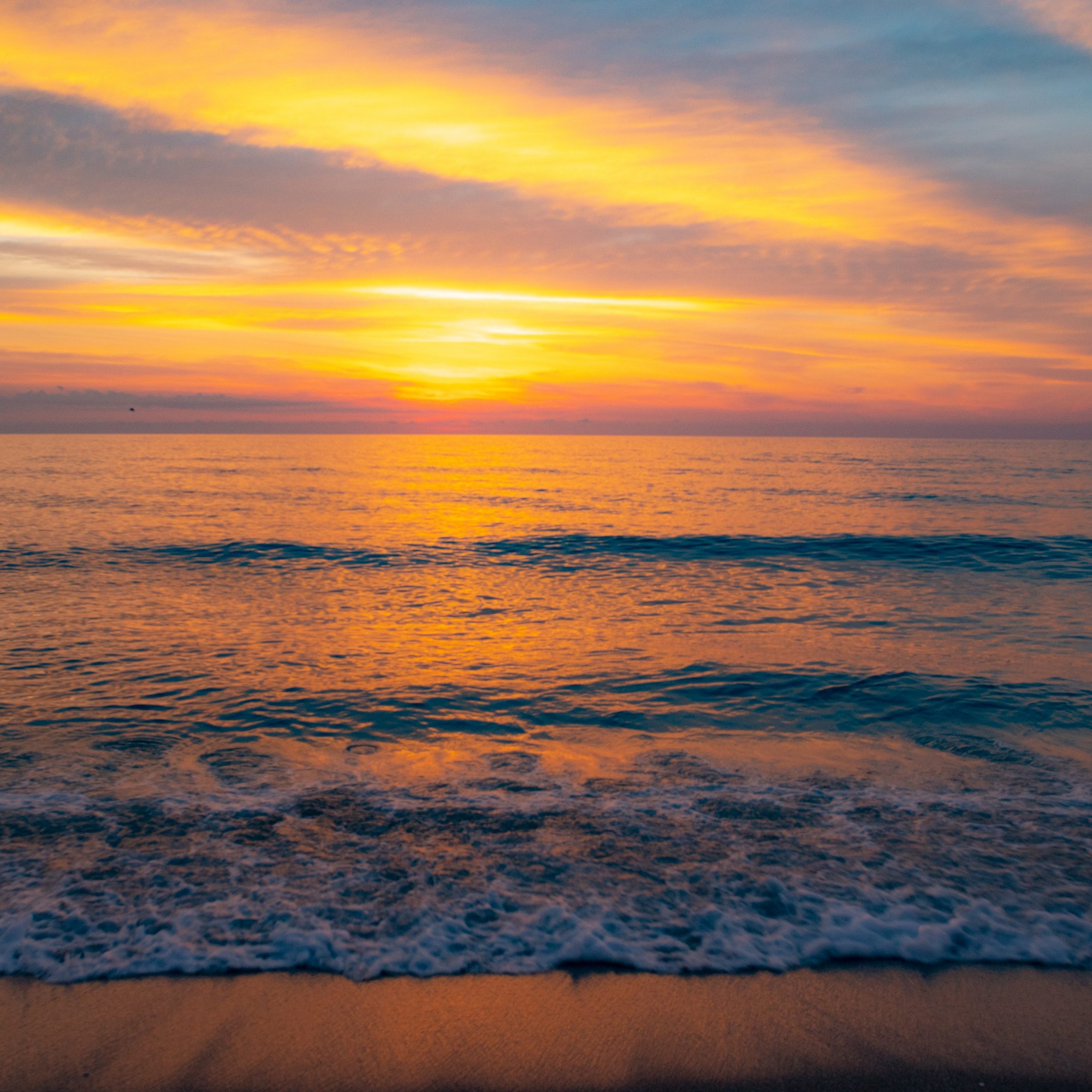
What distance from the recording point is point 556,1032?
3844 millimetres

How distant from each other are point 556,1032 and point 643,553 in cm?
2033

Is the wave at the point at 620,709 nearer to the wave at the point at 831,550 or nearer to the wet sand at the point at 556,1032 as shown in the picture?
the wet sand at the point at 556,1032

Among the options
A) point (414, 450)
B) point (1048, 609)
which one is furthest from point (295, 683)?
point (414, 450)

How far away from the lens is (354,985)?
419 cm

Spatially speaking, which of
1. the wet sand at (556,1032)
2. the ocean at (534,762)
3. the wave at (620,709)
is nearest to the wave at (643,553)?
the ocean at (534,762)

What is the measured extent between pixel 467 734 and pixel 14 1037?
5268 millimetres

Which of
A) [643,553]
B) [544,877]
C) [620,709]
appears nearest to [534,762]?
[620,709]

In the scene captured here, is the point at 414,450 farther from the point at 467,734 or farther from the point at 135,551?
the point at 467,734

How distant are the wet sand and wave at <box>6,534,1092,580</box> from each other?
17.2 meters

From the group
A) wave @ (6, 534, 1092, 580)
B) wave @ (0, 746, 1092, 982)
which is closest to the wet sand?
wave @ (0, 746, 1092, 982)

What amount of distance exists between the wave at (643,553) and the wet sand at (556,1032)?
17.2 metres

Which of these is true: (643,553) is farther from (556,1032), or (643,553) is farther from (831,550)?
(556,1032)

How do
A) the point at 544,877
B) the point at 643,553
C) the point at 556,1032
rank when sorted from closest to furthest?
the point at 556,1032
the point at 544,877
the point at 643,553

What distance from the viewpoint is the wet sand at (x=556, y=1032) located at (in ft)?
11.6
